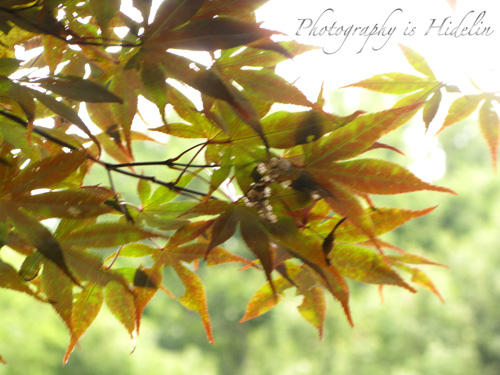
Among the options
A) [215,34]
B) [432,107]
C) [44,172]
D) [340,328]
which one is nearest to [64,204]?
[44,172]

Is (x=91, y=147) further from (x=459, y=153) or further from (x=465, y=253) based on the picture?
(x=459, y=153)

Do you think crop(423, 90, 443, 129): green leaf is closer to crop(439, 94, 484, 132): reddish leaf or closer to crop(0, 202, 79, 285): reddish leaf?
crop(439, 94, 484, 132): reddish leaf

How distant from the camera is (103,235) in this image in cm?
31

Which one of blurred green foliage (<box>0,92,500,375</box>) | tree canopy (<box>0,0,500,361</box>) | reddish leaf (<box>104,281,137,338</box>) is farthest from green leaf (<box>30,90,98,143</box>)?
blurred green foliage (<box>0,92,500,375</box>)

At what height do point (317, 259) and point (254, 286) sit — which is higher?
point (317, 259)

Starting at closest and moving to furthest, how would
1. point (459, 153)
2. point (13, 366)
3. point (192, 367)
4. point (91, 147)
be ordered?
point (91, 147) → point (13, 366) → point (192, 367) → point (459, 153)

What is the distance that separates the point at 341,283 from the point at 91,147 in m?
0.25

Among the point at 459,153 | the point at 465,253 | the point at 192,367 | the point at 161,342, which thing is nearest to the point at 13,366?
the point at 192,367

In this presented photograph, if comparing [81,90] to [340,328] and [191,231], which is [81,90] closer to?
[191,231]

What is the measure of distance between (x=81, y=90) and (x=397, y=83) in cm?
26

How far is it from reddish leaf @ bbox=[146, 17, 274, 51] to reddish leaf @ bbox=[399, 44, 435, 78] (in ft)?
0.67

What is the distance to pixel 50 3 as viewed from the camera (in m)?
0.29

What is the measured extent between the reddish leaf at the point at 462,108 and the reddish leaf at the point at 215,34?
23 cm

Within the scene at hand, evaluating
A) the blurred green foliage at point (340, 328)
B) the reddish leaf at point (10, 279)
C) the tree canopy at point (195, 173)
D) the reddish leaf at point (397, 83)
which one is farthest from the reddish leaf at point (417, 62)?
the blurred green foliage at point (340, 328)
